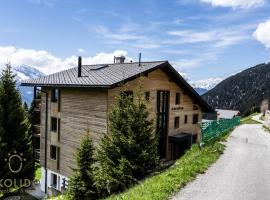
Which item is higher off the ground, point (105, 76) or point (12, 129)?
point (105, 76)

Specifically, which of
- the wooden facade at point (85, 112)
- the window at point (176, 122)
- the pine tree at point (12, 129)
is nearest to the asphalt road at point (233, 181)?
the wooden facade at point (85, 112)

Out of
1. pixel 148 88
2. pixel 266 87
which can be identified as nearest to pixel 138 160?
pixel 148 88

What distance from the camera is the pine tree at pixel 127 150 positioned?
54.4 ft

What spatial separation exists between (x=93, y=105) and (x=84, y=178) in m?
6.29

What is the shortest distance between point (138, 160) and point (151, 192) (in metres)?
5.03

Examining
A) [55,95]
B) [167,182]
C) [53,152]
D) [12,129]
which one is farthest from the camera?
[53,152]

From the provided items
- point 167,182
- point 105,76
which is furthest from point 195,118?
point 167,182

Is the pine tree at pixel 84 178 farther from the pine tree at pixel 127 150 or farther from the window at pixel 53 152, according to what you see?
the window at pixel 53 152

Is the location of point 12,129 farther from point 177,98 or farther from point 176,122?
point 177,98

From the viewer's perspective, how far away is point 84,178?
1920 cm

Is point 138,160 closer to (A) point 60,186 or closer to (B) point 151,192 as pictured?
(B) point 151,192

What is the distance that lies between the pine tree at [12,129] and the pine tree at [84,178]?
400 inches

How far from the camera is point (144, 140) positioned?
17.5 metres

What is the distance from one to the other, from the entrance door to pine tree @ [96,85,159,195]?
943cm
